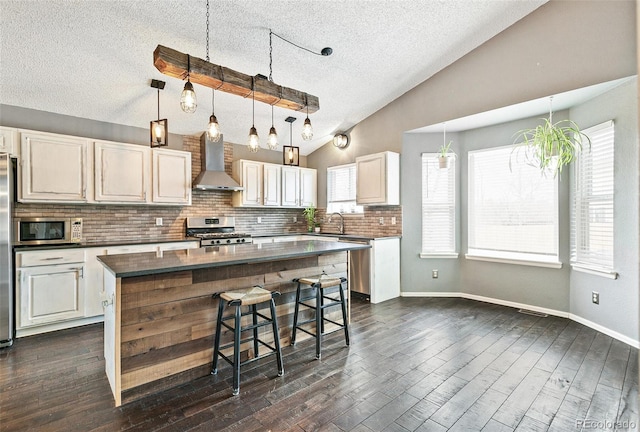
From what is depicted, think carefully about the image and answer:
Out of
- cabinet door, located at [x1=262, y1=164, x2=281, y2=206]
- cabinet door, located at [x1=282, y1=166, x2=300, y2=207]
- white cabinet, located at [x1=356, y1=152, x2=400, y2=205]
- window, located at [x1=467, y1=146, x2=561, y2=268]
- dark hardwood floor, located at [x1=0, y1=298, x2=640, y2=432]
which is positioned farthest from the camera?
cabinet door, located at [x1=282, y1=166, x2=300, y2=207]

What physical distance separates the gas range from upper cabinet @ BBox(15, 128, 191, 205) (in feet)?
1.72

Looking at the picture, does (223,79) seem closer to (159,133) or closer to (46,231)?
(159,133)

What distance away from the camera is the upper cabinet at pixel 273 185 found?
5.57 meters

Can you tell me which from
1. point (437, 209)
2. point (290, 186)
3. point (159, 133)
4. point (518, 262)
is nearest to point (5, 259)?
point (159, 133)

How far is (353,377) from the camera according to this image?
2576 mm

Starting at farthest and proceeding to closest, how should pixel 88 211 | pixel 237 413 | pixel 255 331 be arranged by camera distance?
pixel 88 211, pixel 255 331, pixel 237 413

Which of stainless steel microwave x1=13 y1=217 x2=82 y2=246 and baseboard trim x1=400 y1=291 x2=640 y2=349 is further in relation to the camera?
stainless steel microwave x1=13 y1=217 x2=82 y2=246

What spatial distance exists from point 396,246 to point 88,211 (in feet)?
14.4

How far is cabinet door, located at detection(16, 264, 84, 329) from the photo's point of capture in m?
3.42

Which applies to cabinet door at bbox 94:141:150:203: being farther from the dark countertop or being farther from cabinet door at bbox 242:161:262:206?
the dark countertop

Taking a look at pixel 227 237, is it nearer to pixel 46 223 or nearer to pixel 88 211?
pixel 88 211

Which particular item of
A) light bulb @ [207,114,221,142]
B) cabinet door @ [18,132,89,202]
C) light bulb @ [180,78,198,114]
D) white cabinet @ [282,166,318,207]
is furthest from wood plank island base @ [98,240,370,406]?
white cabinet @ [282,166,318,207]

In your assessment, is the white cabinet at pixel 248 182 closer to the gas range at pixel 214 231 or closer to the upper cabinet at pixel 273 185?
the upper cabinet at pixel 273 185

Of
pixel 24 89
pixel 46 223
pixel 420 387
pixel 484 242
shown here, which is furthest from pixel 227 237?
pixel 484 242
